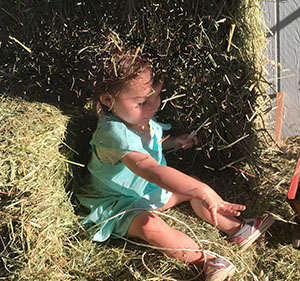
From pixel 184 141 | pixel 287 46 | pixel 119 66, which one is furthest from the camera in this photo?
pixel 287 46

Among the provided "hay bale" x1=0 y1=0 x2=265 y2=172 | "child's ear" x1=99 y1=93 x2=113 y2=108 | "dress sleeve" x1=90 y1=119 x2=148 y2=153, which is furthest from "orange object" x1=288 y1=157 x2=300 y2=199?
"child's ear" x1=99 y1=93 x2=113 y2=108

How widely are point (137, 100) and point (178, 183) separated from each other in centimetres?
62

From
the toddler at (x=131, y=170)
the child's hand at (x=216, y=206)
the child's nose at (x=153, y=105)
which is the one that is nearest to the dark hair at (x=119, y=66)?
the toddler at (x=131, y=170)

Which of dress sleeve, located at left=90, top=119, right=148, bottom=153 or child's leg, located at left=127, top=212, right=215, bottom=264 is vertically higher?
dress sleeve, located at left=90, top=119, right=148, bottom=153

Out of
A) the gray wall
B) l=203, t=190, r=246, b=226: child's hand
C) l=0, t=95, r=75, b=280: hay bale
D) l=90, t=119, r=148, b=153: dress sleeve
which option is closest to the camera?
l=203, t=190, r=246, b=226: child's hand

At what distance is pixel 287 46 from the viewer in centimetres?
294

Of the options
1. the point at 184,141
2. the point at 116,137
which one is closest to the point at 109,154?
the point at 116,137

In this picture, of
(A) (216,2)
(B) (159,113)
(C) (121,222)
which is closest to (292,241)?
(C) (121,222)

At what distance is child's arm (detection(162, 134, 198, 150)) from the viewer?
252 centimetres

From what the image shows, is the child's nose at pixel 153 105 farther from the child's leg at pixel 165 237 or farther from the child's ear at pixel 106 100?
the child's leg at pixel 165 237

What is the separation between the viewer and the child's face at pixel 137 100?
87.4 inches

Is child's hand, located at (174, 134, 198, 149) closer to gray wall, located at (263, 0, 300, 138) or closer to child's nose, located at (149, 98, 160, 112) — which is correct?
child's nose, located at (149, 98, 160, 112)

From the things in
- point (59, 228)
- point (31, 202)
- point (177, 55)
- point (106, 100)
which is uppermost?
point (177, 55)

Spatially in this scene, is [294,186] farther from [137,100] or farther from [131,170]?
[137,100]
